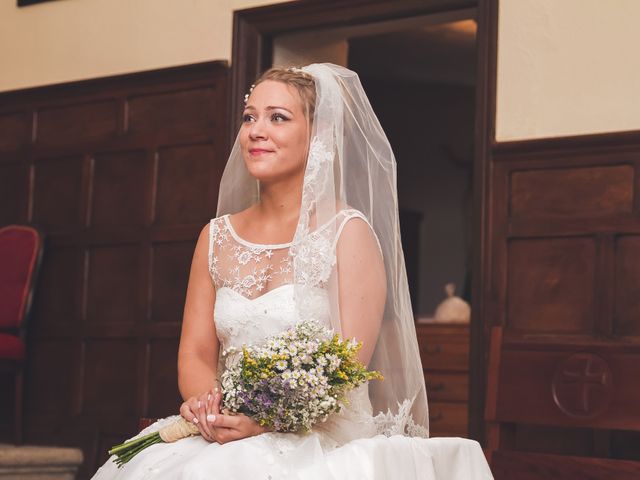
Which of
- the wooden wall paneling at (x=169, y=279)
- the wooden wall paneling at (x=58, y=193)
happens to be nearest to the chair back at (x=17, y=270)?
the wooden wall paneling at (x=58, y=193)

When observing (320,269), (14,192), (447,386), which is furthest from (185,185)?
(320,269)

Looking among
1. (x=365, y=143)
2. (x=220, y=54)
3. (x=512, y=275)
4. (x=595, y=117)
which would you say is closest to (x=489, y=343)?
(x=512, y=275)

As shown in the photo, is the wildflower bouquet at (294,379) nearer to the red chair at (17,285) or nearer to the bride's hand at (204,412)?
the bride's hand at (204,412)

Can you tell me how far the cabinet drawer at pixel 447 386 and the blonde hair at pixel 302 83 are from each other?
367cm

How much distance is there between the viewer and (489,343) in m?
4.88

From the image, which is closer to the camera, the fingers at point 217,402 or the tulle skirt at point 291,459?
the tulle skirt at point 291,459

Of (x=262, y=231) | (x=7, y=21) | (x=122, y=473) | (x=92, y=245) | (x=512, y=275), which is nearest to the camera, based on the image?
(x=122, y=473)

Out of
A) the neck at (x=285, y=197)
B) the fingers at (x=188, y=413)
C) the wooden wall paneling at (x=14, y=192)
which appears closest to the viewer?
Result: the fingers at (x=188, y=413)

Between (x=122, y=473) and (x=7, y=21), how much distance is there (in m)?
4.68

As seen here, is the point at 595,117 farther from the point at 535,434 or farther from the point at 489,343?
the point at 535,434

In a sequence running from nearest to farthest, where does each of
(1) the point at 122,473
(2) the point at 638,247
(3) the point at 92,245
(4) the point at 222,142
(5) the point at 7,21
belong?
(1) the point at 122,473 → (2) the point at 638,247 → (4) the point at 222,142 → (3) the point at 92,245 → (5) the point at 7,21

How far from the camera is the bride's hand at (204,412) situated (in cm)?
288

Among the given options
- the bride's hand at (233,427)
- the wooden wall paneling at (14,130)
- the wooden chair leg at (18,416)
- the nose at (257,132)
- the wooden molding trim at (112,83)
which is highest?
the wooden molding trim at (112,83)

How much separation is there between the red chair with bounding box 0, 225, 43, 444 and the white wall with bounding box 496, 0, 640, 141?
280cm
